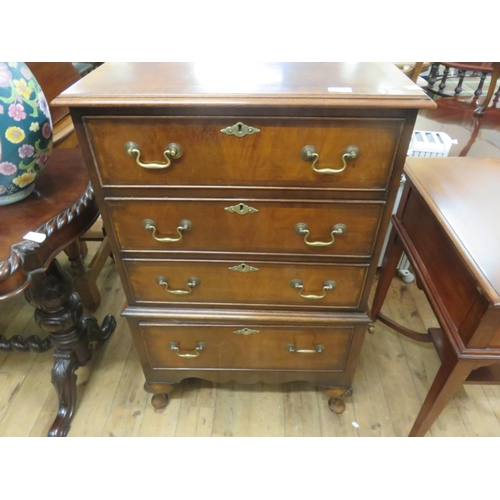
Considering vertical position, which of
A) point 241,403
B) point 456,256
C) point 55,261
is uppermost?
point 456,256

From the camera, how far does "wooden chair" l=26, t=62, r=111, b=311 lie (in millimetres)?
1605

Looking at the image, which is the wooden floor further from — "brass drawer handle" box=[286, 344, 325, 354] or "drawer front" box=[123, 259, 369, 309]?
"drawer front" box=[123, 259, 369, 309]

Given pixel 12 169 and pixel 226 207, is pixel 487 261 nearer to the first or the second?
pixel 226 207

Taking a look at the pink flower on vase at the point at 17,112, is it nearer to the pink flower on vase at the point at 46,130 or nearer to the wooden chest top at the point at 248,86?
the pink flower on vase at the point at 46,130

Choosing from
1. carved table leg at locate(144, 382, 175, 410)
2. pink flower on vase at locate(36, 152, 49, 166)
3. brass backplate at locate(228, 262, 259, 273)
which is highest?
pink flower on vase at locate(36, 152, 49, 166)

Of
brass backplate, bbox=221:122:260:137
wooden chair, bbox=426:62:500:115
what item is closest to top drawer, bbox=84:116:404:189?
brass backplate, bbox=221:122:260:137

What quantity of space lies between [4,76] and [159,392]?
1.09 metres

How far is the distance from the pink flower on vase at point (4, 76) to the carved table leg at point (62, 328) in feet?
1.74

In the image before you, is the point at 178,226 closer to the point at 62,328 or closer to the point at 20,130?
the point at 20,130

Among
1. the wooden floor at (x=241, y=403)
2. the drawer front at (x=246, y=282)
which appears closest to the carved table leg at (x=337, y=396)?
the wooden floor at (x=241, y=403)

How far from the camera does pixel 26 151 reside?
91cm

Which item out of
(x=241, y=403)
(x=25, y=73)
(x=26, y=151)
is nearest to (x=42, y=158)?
(x=26, y=151)

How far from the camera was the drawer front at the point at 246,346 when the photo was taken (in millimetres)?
1151

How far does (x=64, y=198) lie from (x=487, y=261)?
1110mm
